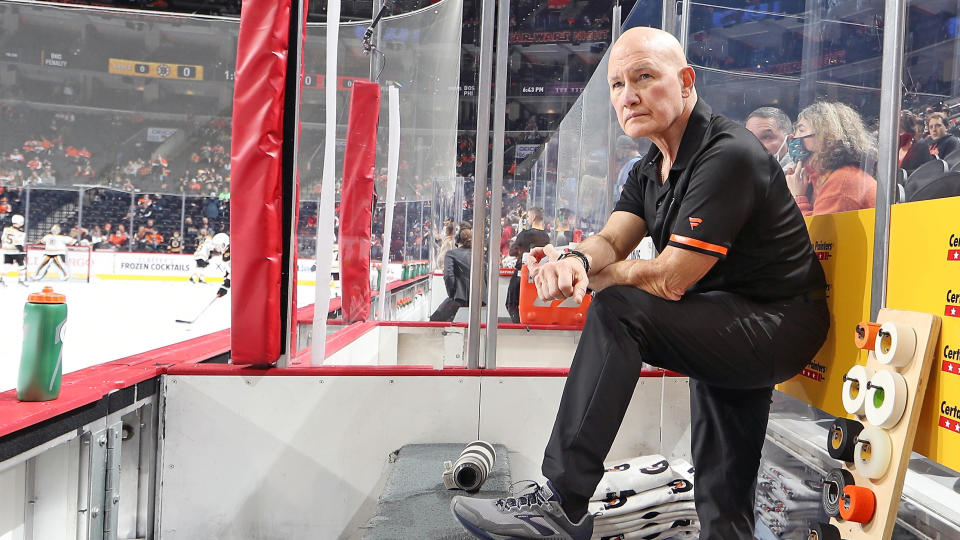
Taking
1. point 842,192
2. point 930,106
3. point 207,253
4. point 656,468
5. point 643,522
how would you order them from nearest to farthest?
point 643,522, point 656,468, point 842,192, point 930,106, point 207,253

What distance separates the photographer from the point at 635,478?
1920 millimetres

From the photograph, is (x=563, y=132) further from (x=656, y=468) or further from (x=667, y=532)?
(x=667, y=532)

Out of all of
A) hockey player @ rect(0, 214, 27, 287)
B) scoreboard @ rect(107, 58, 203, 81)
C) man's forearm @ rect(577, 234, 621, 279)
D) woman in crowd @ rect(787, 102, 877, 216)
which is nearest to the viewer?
man's forearm @ rect(577, 234, 621, 279)

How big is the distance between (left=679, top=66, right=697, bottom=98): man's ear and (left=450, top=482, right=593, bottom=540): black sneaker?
89 centimetres

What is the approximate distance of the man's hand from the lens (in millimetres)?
1341

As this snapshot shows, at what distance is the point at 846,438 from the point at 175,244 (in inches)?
496

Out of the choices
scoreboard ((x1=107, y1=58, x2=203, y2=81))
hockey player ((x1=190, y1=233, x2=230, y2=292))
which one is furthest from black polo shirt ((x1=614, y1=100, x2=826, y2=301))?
scoreboard ((x1=107, y1=58, x2=203, y2=81))

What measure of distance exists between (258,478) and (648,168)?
59.4 inches

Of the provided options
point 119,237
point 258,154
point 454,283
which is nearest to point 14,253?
point 119,237

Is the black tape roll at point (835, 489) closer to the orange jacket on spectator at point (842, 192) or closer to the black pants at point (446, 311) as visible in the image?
the orange jacket on spectator at point (842, 192)

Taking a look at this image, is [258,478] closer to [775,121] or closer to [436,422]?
[436,422]

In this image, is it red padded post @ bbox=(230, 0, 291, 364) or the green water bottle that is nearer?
the green water bottle

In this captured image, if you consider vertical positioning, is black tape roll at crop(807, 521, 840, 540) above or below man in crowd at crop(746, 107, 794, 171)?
below

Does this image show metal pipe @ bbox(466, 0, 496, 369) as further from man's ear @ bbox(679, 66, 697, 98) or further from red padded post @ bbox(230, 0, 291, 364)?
man's ear @ bbox(679, 66, 697, 98)
